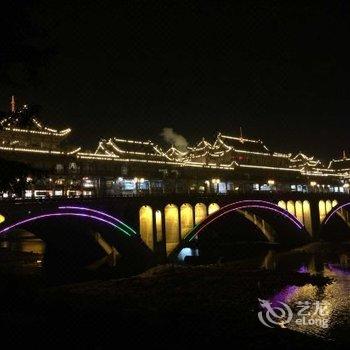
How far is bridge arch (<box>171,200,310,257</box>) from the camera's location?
41.0m

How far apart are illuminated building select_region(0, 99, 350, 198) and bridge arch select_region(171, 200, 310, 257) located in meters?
4.86

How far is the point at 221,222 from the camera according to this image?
6319 centimetres

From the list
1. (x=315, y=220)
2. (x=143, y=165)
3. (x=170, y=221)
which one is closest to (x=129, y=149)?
(x=143, y=165)

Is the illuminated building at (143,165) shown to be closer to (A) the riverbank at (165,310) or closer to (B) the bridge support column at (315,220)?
(A) the riverbank at (165,310)

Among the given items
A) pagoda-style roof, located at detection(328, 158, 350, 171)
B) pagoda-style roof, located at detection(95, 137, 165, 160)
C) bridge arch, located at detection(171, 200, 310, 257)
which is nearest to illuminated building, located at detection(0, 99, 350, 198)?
pagoda-style roof, located at detection(95, 137, 165, 160)

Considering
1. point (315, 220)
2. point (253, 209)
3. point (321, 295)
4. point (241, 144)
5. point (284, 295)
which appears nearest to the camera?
point (321, 295)

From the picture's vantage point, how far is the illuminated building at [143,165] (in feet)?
157

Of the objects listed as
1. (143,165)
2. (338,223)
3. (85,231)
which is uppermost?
(143,165)

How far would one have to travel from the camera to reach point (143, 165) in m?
64.4

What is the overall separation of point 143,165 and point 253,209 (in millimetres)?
19313

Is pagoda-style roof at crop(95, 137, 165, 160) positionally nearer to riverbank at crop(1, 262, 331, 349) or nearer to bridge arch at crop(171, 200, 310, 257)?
bridge arch at crop(171, 200, 310, 257)

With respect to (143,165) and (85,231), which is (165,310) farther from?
(143,165)

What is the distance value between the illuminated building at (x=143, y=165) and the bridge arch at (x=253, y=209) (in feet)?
15.9

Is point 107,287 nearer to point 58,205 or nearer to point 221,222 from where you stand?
point 58,205
